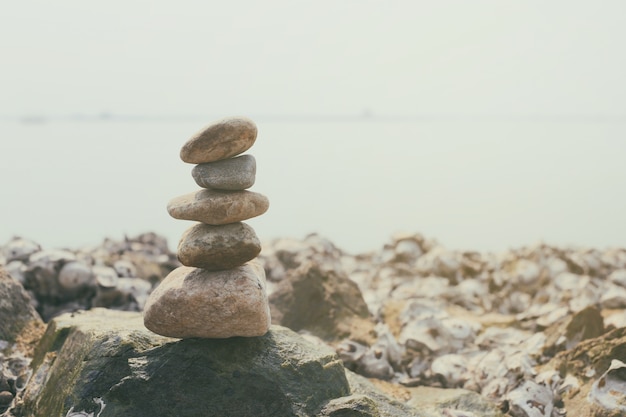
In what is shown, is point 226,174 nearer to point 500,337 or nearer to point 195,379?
point 195,379

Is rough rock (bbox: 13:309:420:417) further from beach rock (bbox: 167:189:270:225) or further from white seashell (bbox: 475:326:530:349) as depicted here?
white seashell (bbox: 475:326:530:349)

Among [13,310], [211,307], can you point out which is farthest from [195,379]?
[13,310]

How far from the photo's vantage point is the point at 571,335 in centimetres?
→ 724

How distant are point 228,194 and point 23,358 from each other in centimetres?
273

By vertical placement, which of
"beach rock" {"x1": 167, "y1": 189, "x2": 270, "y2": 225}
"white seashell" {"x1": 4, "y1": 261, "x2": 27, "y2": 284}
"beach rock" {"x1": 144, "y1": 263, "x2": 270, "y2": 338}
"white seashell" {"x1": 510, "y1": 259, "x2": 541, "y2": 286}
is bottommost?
"white seashell" {"x1": 510, "y1": 259, "x2": 541, "y2": 286}

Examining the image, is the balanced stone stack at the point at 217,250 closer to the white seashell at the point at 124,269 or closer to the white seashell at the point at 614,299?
the white seashell at the point at 124,269

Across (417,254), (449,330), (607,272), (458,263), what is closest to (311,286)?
(449,330)

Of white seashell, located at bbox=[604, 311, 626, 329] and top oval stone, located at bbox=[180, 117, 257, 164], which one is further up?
top oval stone, located at bbox=[180, 117, 257, 164]

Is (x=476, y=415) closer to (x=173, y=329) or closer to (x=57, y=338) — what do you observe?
(x=173, y=329)

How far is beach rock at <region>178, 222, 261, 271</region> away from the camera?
201 inches

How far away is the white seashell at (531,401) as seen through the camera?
20.0 ft

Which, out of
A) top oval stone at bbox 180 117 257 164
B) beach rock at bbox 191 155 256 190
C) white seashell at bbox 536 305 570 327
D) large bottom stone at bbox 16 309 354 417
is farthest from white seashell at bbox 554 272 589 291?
top oval stone at bbox 180 117 257 164

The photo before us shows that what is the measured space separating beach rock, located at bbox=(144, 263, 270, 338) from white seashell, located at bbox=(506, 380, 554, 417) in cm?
248

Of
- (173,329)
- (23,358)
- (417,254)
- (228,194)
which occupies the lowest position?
(417,254)
